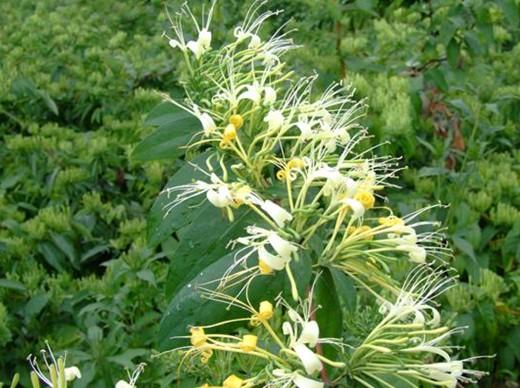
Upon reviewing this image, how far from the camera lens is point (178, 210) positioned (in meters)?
0.99

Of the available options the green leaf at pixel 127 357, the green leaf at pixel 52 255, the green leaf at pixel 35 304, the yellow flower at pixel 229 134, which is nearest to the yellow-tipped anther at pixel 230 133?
the yellow flower at pixel 229 134

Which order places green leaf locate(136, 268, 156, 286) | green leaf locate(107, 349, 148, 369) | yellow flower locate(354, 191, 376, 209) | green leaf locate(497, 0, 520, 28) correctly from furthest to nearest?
green leaf locate(497, 0, 520, 28) → green leaf locate(136, 268, 156, 286) → green leaf locate(107, 349, 148, 369) → yellow flower locate(354, 191, 376, 209)

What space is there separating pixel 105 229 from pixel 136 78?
100cm

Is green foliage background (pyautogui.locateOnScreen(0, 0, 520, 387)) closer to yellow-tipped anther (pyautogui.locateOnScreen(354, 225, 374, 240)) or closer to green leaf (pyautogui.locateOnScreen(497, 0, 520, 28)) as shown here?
green leaf (pyautogui.locateOnScreen(497, 0, 520, 28))

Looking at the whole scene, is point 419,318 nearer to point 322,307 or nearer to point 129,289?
point 322,307

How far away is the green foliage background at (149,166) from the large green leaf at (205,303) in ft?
2.08

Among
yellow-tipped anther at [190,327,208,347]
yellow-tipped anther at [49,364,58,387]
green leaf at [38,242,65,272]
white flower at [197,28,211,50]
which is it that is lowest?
green leaf at [38,242,65,272]

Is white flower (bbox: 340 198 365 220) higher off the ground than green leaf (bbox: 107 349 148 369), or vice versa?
white flower (bbox: 340 198 365 220)

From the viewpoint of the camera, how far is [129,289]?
6.73ft

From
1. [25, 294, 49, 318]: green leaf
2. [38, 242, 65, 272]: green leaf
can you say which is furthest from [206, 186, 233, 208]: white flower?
[38, 242, 65, 272]: green leaf

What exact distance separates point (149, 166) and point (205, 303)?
175cm

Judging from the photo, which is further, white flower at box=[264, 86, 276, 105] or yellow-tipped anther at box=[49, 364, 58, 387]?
white flower at box=[264, 86, 276, 105]

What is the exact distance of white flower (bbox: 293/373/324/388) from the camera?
0.69 metres

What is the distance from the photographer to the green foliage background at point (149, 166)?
82.8 inches
